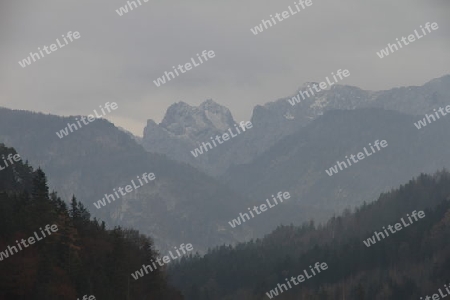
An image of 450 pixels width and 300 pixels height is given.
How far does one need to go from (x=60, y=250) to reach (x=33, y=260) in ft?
29.9

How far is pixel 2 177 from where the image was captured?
148m

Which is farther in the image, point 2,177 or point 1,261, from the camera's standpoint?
point 2,177

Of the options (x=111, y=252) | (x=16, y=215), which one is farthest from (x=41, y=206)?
(x=111, y=252)

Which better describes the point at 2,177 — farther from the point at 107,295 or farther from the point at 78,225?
the point at 107,295

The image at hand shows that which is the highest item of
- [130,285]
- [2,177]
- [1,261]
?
[2,177]

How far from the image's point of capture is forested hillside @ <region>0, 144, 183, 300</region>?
101 m

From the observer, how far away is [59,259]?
112 meters

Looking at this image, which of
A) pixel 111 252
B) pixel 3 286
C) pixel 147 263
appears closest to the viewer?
pixel 3 286

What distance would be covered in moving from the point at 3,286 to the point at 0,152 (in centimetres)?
5817

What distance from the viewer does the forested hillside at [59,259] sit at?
100812 millimetres

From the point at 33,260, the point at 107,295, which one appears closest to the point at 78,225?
the point at 107,295

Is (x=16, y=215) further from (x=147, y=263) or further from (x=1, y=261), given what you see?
(x=147, y=263)

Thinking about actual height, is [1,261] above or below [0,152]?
below

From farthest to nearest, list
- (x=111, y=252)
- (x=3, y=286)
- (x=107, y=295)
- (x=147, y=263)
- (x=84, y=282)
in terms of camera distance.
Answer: (x=147, y=263), (x=111, y=252), (x=107, y=295), (x=84, y=282), (x=3, y=286)
